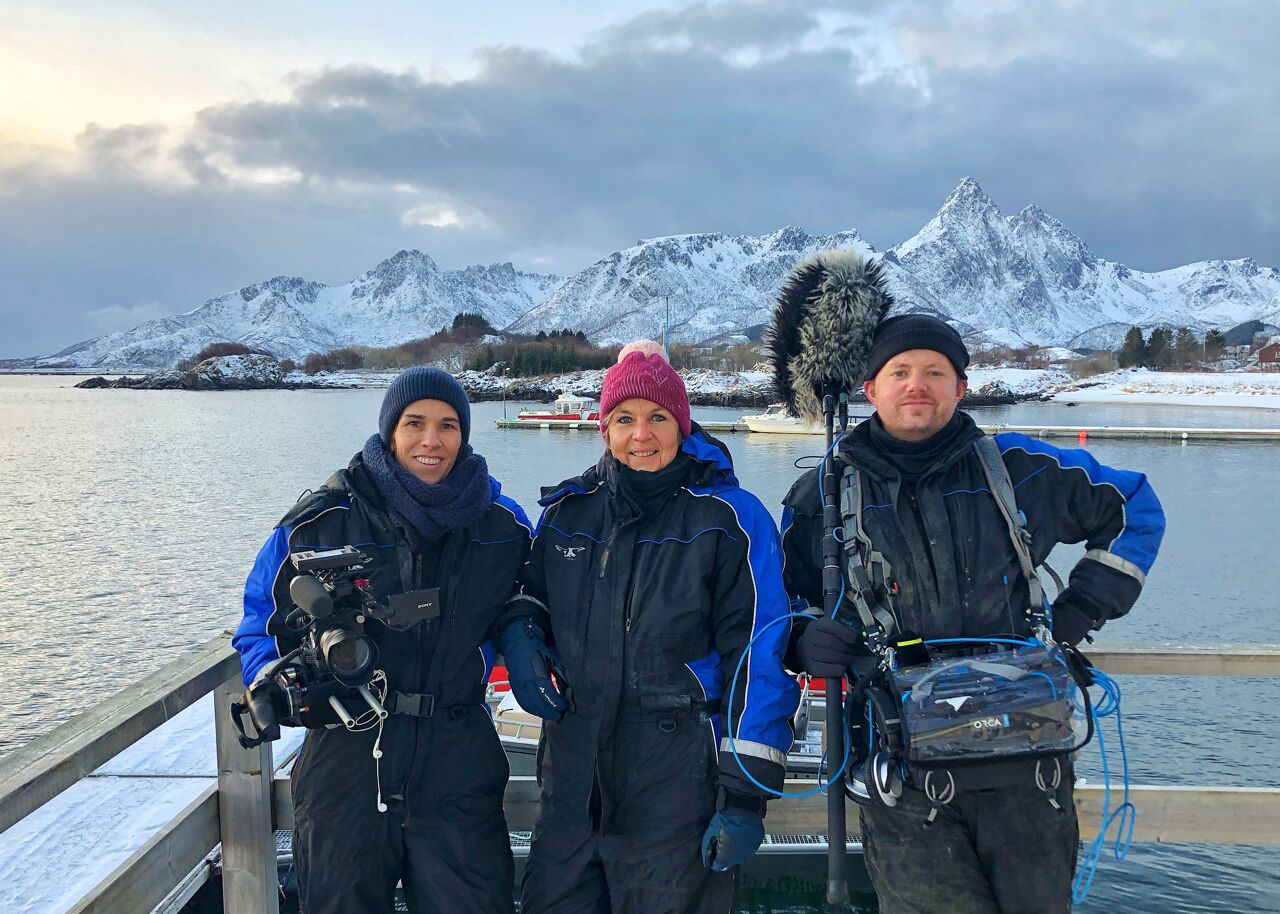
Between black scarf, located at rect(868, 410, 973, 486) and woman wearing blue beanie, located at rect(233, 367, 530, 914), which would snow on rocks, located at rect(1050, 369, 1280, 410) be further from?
woman wearing blue beanie, located at rect(233, 367, 530, 914)

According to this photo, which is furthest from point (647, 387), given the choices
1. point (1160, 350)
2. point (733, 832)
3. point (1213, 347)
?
point (1213, 347)

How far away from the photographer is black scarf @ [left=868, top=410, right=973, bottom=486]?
2.49 meters

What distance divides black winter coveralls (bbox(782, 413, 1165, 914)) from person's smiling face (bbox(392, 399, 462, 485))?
3.53 feet

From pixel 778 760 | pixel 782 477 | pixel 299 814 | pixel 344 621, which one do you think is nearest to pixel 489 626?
pixel 344 621

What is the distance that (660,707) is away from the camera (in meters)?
2.40

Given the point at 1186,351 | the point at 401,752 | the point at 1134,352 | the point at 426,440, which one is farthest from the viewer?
the point at 1134,352

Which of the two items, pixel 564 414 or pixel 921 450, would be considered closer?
pixel 921 450

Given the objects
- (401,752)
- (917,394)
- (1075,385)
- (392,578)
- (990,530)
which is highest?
(1075,385)

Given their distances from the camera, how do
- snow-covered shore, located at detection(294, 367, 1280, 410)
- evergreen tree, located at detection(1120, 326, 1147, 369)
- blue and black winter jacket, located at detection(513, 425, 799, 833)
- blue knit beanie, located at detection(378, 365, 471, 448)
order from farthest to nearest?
evergreen tree, located at detection(1120, 326, 1147, 369)
snow-covered shore, located at detection(294, 367, 1280, 410)
blue knit beanie, located at detection(378, 365, 471, 448)
blue and black winter jacket, located at detection(513, 425, 799, 833)

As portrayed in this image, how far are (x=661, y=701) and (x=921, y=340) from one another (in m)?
1.27

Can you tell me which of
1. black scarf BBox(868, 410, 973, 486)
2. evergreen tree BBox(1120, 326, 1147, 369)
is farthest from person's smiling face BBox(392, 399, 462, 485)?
evergreen tree BBox(1120, 326, 1147, 369)

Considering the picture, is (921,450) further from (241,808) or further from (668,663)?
(241,808)

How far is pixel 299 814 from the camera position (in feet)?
7.96

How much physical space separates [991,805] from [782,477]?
32889 mm
